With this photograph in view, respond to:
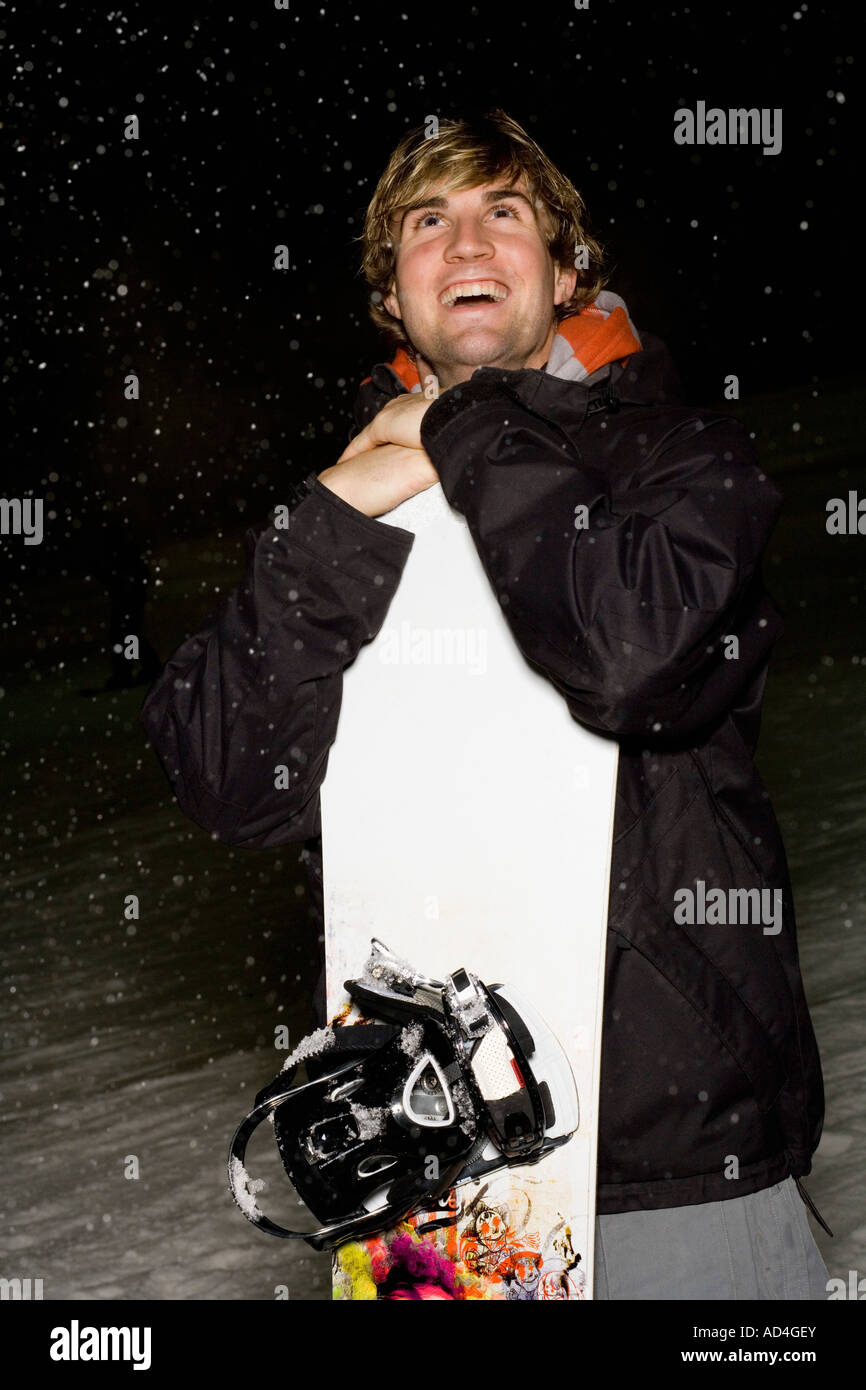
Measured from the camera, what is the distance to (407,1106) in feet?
4.53

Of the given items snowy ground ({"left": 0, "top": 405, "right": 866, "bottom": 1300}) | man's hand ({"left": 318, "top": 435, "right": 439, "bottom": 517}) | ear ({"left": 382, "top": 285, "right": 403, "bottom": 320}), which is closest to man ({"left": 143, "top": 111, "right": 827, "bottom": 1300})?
man's hand ({"left": 318, "top": 435, "right": 439, "bottom": 517})

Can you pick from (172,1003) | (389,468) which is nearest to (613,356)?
(389,468)

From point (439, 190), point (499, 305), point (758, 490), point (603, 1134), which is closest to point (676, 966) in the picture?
point (603, 1134)

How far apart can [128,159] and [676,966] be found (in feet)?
70.5

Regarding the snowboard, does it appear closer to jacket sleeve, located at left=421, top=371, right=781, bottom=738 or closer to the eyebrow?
jacket sleeve, located at left=421, top=371, right=781, bottom=738

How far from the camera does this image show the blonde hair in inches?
65.8

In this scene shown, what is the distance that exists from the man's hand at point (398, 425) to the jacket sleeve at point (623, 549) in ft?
0.30

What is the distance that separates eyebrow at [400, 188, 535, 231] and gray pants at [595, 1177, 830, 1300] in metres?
1.20

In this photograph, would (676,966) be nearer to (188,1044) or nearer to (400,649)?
(400,649)

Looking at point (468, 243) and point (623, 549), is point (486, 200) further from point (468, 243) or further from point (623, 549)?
point (623, 549)

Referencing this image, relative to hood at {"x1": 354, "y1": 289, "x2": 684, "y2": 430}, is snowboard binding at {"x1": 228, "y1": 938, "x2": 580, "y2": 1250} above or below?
below

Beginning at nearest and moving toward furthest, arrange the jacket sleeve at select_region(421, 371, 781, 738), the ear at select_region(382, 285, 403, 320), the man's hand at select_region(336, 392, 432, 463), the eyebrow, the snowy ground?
the jacket sleeve at select_region(421, 371, 781, 738) → the man's hand at select_region(336, 392, 432, 463) → the eyebrow → the ear at select_region(382, 285, 403, 320) → the snowy ground

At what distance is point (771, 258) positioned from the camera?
2641 centimetres

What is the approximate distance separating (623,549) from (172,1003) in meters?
3.56
